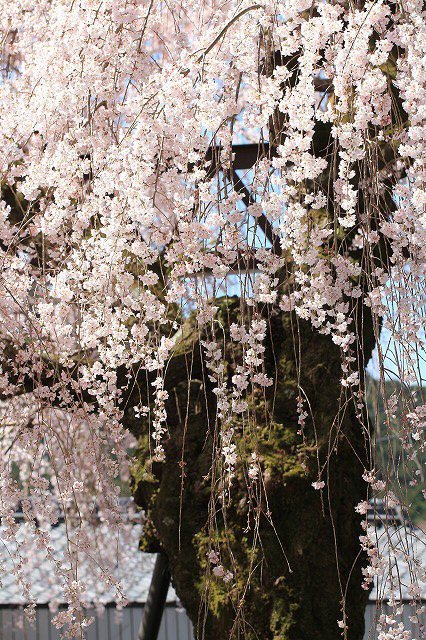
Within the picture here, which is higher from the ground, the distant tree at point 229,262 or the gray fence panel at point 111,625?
the distant tree at point 229,262

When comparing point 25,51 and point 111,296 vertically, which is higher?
point 25,51

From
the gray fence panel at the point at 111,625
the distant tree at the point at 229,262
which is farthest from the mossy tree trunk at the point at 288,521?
the gray fence panel at the point at 111,625

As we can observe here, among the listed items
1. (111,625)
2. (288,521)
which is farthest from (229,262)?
(111,625)

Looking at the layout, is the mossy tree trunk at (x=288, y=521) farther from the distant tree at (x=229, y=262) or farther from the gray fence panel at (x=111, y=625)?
the gray fence panel at (x=111, y=625)

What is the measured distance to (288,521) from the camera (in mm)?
2467

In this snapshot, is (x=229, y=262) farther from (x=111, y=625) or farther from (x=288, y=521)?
(x=111, y=625)

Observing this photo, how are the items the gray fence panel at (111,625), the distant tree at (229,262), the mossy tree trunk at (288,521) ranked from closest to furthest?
1. the distant tree at (229,262)
2. the mossy tree trunk at (288,521)
3. the gray fence panel at (111,625)

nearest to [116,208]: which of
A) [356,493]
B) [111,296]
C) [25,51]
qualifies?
[111,296]

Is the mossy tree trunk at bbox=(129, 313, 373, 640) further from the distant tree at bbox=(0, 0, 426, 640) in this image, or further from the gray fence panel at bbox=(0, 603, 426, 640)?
the gray fence panel at bbox=(0, 603, 426, 640)

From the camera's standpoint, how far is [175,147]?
1678 mm

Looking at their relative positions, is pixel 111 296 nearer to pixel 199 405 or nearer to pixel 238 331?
pixel 238 331

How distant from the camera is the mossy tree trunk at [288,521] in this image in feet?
7.83

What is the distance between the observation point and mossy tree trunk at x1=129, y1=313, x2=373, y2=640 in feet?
7.83

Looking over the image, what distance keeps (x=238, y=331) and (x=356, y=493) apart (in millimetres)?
912
